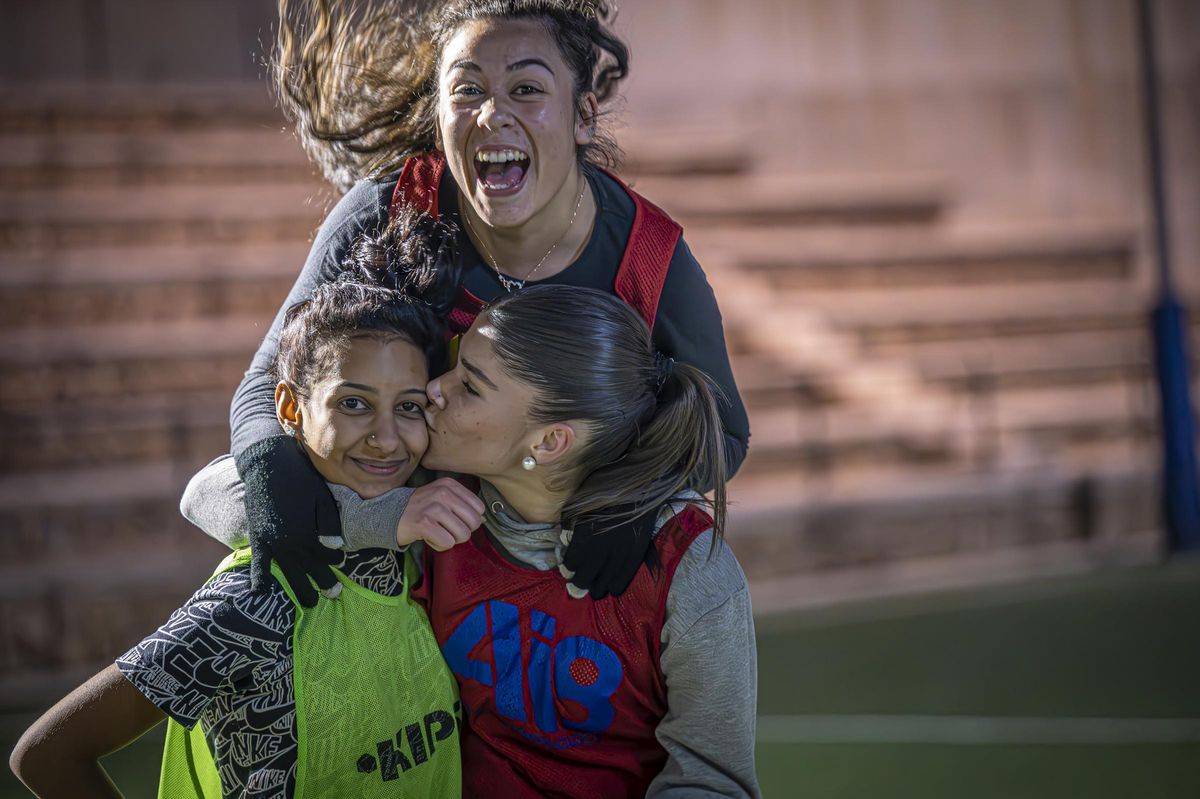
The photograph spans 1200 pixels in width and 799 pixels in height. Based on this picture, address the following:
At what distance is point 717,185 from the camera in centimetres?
786

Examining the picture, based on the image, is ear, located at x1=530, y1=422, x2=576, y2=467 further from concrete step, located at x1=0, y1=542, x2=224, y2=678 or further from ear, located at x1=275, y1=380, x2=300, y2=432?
concrete step, located at x1=0, y1=542, x2=224, y2=678

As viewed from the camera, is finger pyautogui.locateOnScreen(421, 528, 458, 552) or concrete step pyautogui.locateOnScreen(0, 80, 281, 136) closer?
finger pyautogui.locateOnScreen(421, 528, 458, 552)

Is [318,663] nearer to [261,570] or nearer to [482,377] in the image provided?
[261,570]

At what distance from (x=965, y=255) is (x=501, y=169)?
626 centimetres

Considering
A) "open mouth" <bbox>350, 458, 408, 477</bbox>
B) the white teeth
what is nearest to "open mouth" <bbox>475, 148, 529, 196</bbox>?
the white teeth

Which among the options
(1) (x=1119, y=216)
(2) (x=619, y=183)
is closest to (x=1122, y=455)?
(1) (x=1119, y=216)

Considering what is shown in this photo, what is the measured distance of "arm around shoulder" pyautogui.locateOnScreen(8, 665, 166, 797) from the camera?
4.95 feet

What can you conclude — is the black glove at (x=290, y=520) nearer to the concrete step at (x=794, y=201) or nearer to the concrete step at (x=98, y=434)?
the concrete step at (x=98, y=434)

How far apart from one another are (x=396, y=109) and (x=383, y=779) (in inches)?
42.7

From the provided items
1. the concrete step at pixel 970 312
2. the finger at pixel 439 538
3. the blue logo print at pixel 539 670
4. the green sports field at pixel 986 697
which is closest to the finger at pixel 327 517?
the finger at pixel 439 538

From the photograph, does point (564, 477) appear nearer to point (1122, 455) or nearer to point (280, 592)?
point (280, 592)

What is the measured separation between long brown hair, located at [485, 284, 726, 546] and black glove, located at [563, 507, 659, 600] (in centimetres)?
2

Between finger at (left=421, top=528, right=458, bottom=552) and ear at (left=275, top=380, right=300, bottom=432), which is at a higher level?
ear at (left=275, top=380, right=300, bottom=432)

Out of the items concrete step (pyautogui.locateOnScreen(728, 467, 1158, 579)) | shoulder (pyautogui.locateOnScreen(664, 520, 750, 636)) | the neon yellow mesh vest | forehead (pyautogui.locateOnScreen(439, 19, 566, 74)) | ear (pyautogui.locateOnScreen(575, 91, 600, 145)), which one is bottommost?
concrete step (pyautogui.locateOnScreen(728, 467, 1158, 579))
